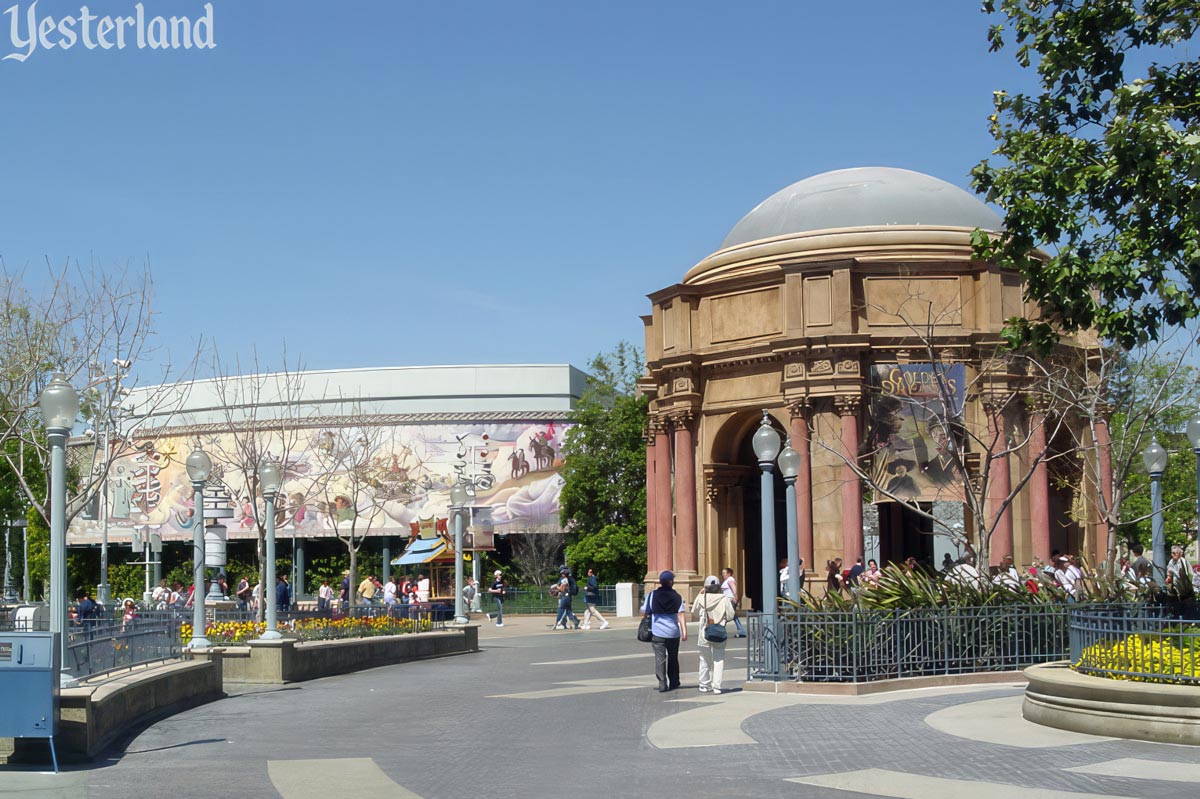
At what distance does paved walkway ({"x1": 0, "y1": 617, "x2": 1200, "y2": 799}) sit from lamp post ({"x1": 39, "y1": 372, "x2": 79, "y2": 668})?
1.60 metres

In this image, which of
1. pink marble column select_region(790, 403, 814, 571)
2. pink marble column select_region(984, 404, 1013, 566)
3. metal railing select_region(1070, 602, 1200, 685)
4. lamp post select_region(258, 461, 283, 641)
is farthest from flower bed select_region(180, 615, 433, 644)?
pink marble column select_region(984, 404, 1013, 566)

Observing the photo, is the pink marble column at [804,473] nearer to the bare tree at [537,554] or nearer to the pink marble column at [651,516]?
the pink marble column at [651,516]

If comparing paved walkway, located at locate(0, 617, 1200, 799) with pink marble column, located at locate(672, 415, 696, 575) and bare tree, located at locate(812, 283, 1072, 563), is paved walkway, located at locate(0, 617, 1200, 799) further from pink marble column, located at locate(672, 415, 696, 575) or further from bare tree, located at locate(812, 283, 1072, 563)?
pink marble column, located at locate(672, 415, 696, 575)

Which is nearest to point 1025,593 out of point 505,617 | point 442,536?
point 505,617

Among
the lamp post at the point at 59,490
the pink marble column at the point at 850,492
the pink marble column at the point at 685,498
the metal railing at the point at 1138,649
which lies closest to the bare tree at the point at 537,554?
the pink marble column at the point at 685,498

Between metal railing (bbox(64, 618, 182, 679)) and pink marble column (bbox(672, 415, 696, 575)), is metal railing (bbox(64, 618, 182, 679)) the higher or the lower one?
the lower one

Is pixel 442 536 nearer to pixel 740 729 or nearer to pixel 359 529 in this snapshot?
pixel 359 529

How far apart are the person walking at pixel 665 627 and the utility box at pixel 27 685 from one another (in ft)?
29.6

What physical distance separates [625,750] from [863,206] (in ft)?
99.9

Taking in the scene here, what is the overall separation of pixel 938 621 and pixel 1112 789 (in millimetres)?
8669

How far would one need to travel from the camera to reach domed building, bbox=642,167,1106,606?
129ft

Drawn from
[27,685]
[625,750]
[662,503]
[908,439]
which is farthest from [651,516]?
[27,685]

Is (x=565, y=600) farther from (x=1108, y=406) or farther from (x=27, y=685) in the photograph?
(x=27, y=685)

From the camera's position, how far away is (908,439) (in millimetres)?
39906
